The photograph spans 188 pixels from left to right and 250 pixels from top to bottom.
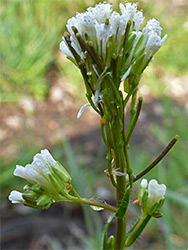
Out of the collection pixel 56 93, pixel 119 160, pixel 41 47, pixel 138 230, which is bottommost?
pixel 138 230

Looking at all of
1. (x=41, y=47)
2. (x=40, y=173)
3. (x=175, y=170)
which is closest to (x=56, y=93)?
(x=41, y=47)

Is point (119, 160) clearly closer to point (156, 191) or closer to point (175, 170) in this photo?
point (156, 191)

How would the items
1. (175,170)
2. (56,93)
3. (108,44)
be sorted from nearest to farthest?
(108,44), (175,170), (56,93)

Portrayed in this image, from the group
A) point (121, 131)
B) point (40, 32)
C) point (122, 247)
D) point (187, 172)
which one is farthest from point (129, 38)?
point (40, 32)

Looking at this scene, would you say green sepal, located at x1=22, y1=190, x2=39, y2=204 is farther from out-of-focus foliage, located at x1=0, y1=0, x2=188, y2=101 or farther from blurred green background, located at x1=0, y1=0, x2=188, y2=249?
out-of-focus foliage, located at x1=0, y1=0, x2=188, y2=101

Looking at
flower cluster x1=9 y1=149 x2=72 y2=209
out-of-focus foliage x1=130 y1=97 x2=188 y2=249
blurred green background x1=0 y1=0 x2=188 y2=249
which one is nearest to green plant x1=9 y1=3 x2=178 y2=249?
flower cluster x1=9 y1=149 x2=72 y2=209

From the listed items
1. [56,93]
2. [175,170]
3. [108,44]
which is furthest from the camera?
[56,93]

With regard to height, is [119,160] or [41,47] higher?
[41,47]
